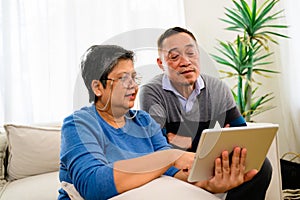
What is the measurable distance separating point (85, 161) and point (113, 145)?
0.11 metres

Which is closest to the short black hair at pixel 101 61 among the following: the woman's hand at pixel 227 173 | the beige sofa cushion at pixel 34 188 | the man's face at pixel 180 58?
the man's face at pixel 180 58

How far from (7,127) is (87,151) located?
1.10 metres

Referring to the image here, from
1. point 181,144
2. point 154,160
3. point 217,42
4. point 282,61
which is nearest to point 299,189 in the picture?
point 282,61

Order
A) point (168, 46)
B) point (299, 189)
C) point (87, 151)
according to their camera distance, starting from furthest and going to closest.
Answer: point (299, 189) → point (168, 46) → point (87, 151)

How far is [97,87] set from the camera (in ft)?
3.33

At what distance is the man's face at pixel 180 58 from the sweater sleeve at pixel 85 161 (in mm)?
262

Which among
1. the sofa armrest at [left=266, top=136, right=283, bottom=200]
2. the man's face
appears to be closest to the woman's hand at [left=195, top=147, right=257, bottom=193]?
the man's face

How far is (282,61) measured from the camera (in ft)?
8.92

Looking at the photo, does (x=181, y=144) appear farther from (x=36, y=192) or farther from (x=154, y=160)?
(x=36, y=192)

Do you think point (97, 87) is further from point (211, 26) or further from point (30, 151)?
point (211, 26)

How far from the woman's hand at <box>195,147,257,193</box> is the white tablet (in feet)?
0.05

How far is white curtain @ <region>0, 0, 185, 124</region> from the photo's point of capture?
7.59ft

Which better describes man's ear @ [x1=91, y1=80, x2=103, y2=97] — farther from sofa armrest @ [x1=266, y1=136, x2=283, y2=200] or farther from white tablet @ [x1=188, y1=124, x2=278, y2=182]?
sofa armrest @ [x1=266, y1=136, x2=283, y2=200]

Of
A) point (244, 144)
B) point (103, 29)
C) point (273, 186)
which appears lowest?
point (273, 186)
